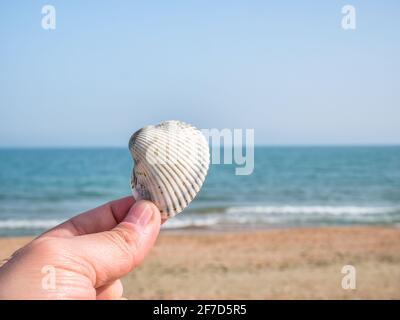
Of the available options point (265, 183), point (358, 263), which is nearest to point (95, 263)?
point (358, 263)

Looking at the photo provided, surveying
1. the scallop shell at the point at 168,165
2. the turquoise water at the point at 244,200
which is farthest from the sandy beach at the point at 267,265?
the scallop shell at the point at 168,165

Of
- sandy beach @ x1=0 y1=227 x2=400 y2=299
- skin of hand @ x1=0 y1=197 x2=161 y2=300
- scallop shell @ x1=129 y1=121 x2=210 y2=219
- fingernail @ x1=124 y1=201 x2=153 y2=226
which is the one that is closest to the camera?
skin of hand @ x1=0 y1=197 x2=161 y2=300

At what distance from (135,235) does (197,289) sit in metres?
5.24

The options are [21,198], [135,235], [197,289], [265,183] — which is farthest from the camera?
[265,183]

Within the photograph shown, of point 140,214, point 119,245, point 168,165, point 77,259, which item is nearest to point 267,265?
point 168,165

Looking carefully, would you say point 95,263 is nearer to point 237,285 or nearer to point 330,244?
point 237,285

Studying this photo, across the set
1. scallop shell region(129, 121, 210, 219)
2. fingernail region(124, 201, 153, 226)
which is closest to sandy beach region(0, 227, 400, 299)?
scallop shell region(129, 121, 210, 219)

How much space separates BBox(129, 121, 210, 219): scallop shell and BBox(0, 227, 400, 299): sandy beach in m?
4.61

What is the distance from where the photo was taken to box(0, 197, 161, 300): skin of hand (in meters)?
2.14

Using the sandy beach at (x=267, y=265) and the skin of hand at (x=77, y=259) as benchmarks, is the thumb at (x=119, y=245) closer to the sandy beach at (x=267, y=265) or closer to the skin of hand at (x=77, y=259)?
the skin of hand at (x=77, y=259)

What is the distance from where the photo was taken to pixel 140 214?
274 cm

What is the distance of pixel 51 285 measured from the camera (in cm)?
220

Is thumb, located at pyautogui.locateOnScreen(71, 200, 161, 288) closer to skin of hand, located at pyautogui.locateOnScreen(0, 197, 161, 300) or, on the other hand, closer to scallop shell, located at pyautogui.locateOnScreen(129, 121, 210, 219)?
skin of hand, located at pyautogui.locateOnScreen(0, 197, 161, 300)

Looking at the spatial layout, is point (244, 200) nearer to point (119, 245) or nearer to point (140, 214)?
point (140, 214)
